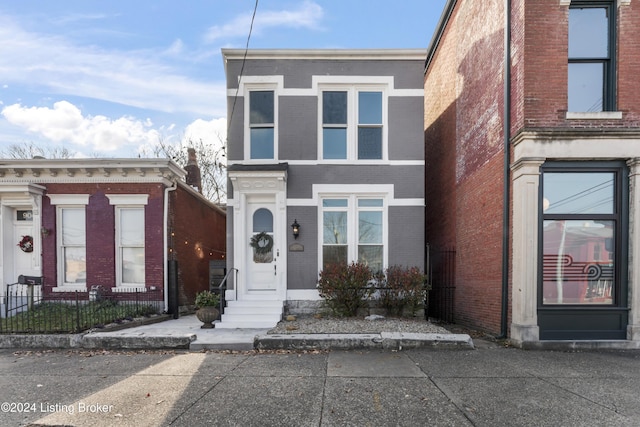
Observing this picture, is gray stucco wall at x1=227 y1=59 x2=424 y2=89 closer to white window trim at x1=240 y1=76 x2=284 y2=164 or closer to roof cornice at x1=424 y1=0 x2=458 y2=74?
white window trim at x1=240 y1=76 x2=284 y2=164

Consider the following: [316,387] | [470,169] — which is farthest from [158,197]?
[470,169]

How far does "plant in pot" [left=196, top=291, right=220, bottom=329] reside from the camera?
7.27 m

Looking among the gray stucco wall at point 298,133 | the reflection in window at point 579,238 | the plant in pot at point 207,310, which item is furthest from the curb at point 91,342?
the reflection in window at point 579,238

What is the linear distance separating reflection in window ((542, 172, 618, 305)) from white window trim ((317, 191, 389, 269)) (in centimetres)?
347

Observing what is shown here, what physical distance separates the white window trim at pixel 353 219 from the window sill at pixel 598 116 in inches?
164

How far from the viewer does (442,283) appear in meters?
9.63

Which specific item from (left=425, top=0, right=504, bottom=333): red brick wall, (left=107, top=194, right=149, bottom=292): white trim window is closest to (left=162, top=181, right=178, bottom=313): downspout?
(left=107, top=194, right=149, bottom=292): white trim window

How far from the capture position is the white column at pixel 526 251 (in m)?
6.16

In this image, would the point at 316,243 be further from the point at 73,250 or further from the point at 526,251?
the point at 73,250

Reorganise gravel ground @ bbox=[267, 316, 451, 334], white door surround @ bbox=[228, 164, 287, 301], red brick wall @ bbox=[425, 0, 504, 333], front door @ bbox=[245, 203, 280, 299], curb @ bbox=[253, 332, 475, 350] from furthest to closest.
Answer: front door @ bbox=[245, 203, 280, 299] → white door surround @ bbox=[228, 164, 287, 301] → red brick wall @ bbox=[425, 0, 504, 333] → gravel ground @ bbox=[267, 316, 451, 334] → curb @ bbox=[253, 332, 475, 350]

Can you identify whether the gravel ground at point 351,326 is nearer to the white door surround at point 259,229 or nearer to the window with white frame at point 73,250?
the white door surround at point 259,229

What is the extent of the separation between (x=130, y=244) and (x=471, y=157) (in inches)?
383

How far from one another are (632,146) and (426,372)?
5.94 meters

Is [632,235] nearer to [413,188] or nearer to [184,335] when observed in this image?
[413,188]
